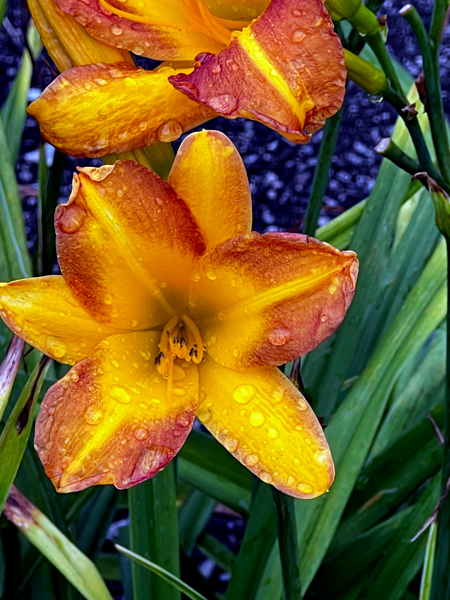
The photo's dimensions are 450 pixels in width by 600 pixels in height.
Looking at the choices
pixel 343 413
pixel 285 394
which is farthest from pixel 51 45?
pixel 343 413

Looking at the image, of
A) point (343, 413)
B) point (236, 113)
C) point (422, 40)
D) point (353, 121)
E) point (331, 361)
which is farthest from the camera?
point (353, 121)

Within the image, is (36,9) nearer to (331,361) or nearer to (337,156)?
(331,361)

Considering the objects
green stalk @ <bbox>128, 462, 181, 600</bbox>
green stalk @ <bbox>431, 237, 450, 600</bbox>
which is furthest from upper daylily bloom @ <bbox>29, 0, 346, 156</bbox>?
green stalk @ <bbox>128, 462, 181, 600</bbox>

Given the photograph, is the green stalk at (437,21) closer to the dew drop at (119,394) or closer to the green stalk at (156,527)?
the dew drop at (119,394)

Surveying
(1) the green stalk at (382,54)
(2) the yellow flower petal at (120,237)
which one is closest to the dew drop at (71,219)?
(2) the yellow flower petal at (120,237)

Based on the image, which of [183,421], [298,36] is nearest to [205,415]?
[183,421]

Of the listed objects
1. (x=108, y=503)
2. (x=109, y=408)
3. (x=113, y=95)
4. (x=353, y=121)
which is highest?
(x=113, y=95)

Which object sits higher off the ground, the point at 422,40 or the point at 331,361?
the point at 422,40

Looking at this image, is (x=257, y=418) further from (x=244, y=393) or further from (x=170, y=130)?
(x=170, y=130)
